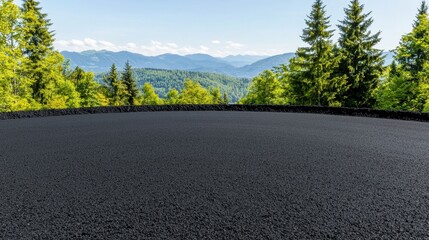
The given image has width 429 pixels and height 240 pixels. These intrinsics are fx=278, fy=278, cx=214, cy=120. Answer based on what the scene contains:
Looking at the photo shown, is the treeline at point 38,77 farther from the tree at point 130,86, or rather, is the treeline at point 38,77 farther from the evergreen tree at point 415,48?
the evergreen tree at point 415,48

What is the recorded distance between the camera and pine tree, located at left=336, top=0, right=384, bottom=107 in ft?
107

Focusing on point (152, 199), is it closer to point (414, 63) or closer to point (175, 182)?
point (175, 182)

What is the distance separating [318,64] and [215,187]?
30.5m

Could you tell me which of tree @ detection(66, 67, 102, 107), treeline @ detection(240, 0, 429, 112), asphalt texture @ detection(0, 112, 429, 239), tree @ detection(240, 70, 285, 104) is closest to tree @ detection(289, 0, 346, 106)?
treeline @ detection(240, 0, 429, 112)

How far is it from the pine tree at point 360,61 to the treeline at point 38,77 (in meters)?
30.7

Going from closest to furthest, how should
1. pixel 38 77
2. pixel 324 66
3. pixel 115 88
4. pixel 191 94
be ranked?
pixel 324 66, pixel 38 77, pixel 115 88, pixel 191 94

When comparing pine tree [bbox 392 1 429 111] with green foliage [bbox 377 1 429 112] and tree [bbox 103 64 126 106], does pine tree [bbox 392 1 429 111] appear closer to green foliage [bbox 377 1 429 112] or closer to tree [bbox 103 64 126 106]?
green foliage [bbox 377 1 429 112]

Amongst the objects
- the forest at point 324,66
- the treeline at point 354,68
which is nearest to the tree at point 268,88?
the forest at point 324,66

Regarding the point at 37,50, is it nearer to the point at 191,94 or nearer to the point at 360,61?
the point at 191,94

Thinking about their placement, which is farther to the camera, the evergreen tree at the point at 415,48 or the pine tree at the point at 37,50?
the pine tree at the point at 37,50

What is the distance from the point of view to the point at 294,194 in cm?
615

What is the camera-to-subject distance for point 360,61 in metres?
32.8

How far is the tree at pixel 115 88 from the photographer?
50.7 meters

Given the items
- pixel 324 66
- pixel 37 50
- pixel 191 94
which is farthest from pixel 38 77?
Result: pixel 324 66
